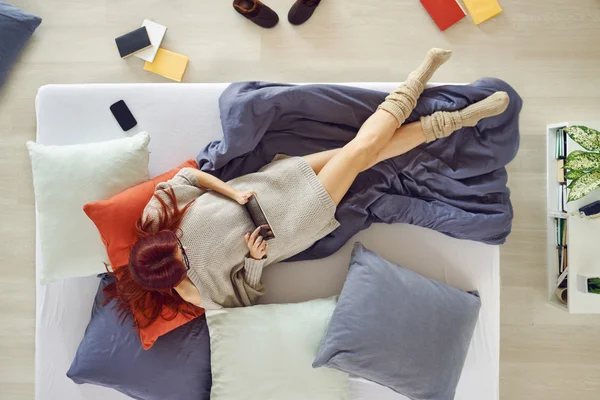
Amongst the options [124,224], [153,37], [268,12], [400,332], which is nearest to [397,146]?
[400,332]

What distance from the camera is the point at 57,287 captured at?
1768 millimetres

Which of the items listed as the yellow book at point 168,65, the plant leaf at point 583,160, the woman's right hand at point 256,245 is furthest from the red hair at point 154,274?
the plant leaf at point 583,160

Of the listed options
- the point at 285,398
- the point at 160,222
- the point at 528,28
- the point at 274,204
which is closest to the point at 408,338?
the point at 285,398

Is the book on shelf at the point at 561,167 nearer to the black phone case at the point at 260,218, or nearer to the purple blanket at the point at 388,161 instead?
the purple blanket at the point at 388,161

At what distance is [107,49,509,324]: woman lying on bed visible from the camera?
5.24ft

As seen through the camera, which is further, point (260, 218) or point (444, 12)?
point (444, 12)

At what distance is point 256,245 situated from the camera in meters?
1.62

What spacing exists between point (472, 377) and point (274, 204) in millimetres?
978

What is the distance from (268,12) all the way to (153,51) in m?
0.56

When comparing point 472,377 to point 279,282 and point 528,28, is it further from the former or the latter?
point 528,28

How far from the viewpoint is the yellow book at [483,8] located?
2.04m

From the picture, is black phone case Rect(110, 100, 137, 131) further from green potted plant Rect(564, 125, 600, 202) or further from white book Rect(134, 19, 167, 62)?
green potted plant Rect(564, 125, 600, 202)

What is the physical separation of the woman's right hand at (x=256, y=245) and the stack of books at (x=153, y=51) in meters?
0.93

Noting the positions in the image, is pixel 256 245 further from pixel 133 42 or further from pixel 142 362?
pixel 133 42
